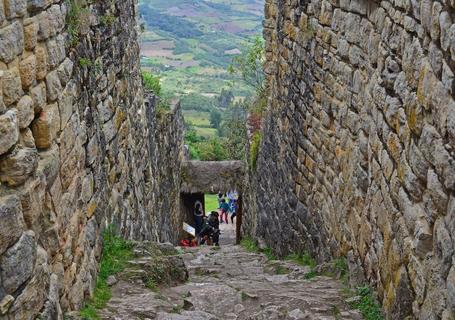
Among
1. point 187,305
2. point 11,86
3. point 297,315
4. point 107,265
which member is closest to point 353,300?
point 297,315

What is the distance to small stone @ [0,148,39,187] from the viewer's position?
3071 millimetres

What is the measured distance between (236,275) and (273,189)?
2217mm

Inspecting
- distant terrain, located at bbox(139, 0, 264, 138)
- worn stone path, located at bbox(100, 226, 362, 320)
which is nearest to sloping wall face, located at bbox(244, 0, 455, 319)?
worn stone path, located at bbox(100, 226, 362, 320)

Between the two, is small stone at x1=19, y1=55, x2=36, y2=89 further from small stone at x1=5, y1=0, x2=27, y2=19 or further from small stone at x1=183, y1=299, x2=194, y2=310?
small stone at x1=183, y1=299, x2=194, y2=310

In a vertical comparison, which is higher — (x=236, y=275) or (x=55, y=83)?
→ (x=55, y=83)

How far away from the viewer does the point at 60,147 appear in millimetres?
4090

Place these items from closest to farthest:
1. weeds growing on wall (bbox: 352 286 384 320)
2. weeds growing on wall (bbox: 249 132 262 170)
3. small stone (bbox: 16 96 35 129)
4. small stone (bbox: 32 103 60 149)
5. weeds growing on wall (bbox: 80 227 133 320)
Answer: small stone (bbox: 16 96 35 129) < small stone (bbox: 32 103 60 149) < weeds growing on wall (bbox: 352 286 384 320) < weeds growing on wall (bbox: 80 227 133 320) < weeds growing on wall (bbox: 249 132 262 170)

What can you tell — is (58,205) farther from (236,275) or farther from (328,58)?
(236,275)

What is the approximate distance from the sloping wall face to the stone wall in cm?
207

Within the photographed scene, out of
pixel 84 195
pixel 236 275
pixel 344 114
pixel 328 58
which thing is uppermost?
pixel 328 58

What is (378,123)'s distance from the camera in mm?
4746

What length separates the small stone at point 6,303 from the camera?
288 centimetres

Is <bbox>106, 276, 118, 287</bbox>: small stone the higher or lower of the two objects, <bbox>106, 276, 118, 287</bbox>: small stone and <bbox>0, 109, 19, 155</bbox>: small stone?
the lower

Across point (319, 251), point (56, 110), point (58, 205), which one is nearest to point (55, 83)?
point (56, 110)
